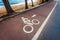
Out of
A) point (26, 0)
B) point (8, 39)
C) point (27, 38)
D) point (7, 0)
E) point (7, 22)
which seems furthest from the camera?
point (26, 0)

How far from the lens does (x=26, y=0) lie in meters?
4.70

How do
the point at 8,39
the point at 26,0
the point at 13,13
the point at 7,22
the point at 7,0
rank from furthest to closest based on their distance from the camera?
1. the point at 26,0
2. the point at 13,13
3. the point at 7,0
4. the point at 7,22
5. the point at 8,39

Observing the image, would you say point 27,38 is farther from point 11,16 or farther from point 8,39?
point 11,16

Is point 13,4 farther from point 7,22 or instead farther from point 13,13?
point 7,22

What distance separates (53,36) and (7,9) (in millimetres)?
1121

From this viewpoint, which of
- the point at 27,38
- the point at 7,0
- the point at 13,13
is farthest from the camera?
the point at 13,13

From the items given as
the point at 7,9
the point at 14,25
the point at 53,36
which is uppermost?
the point at 7,9

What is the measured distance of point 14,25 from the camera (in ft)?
10.0

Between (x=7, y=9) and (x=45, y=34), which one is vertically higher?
(x=7, y=9)

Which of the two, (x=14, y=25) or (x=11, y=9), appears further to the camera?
(x=11, y=9)

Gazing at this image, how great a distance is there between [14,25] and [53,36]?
81 centimetres

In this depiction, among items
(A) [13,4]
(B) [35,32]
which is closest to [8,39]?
(B) [35,32]

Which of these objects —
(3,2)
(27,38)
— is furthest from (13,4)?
(27,38)

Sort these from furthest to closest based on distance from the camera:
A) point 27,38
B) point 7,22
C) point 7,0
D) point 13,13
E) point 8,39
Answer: point 13,13
point 7,0
point 7,22
point 27,38
point 8,39
